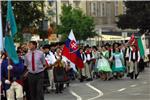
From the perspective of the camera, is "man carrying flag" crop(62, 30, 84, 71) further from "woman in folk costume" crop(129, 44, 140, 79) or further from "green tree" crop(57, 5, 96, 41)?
"green tree" crop(57, 5, 96, 41)

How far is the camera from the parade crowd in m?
14.2

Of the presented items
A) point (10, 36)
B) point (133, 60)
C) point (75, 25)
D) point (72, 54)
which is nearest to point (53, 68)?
point (72, 54)

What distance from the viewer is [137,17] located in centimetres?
7044

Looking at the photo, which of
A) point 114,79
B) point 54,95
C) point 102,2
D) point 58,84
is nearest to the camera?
point 54,95

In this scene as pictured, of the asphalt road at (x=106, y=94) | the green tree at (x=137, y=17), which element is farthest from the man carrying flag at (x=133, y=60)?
the green tree at (x=137, y=17)

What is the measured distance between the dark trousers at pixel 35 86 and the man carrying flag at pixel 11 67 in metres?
0.56

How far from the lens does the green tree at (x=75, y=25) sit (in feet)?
230

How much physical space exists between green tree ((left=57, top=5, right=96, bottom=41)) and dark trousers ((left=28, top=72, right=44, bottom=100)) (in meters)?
54.6

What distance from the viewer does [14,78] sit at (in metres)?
14.2

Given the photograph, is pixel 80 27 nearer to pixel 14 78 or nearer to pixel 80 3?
pixel 80 3

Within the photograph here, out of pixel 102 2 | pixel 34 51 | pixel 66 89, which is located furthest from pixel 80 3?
pixel 34 51

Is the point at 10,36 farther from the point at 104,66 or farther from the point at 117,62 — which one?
the point at 117,62

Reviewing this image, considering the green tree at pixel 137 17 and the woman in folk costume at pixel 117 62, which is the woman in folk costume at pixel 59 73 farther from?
the green tree at pixel 137 17

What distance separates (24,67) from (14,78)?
0.55 m
